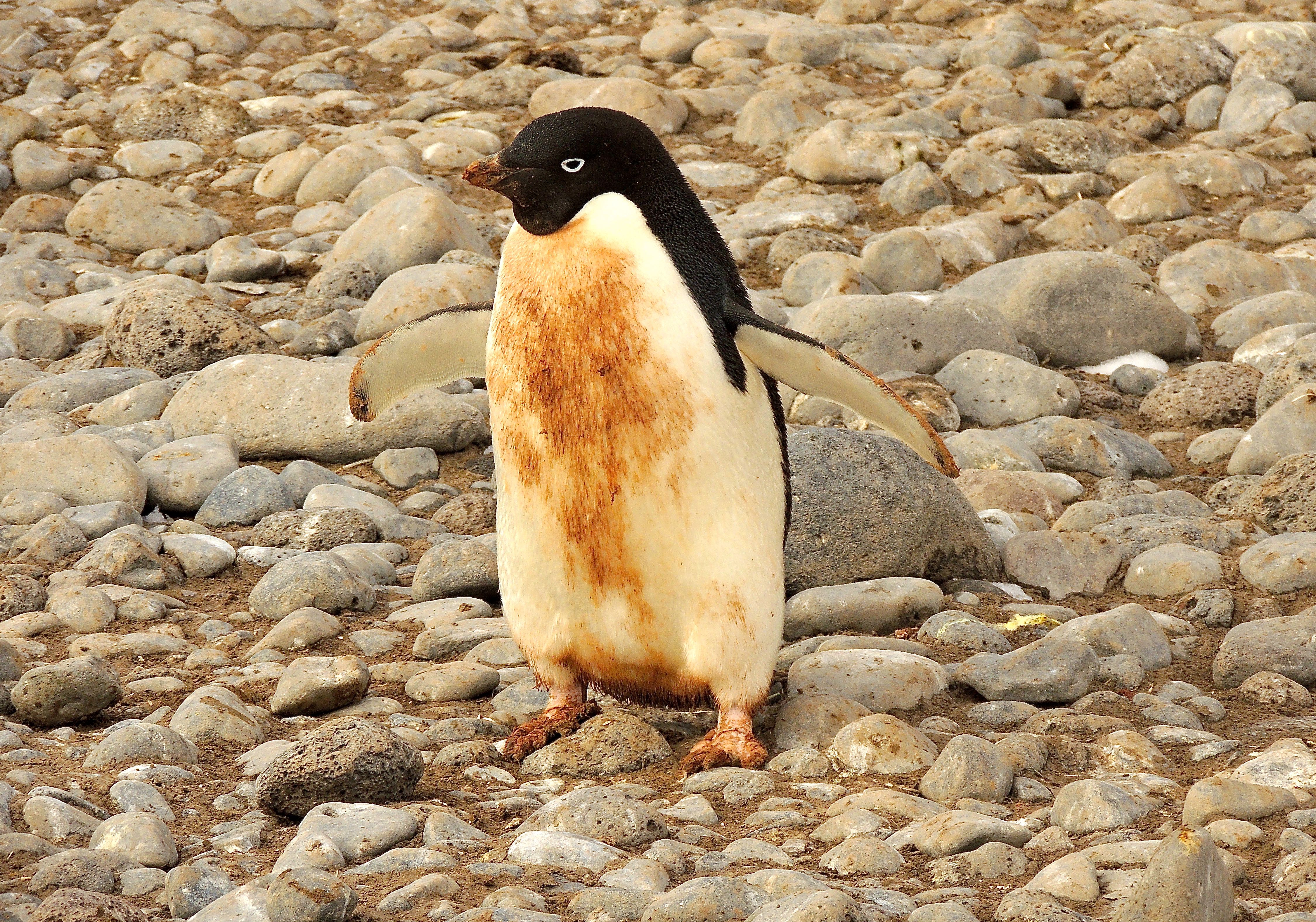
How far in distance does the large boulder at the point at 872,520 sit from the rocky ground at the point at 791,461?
0.05 feet

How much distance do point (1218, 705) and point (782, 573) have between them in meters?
1.25

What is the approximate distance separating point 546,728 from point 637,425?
0.82 meters

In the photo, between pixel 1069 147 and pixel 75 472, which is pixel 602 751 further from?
pixel 1069 147

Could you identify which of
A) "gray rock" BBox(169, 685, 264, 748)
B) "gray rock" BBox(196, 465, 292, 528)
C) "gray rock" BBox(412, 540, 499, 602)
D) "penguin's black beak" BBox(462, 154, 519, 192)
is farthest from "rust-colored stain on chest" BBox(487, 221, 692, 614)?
"gray rock" BBox(196, 465, 292, 528)

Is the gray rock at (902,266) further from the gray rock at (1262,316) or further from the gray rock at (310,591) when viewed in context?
the gray rock at (310,591)

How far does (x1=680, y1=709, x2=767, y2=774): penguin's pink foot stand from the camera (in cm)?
359

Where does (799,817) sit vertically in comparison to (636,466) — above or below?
below

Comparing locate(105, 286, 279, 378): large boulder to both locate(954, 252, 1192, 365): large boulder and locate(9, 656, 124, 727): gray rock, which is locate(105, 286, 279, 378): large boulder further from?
locate(954, 252, 1192, 365): large boulder

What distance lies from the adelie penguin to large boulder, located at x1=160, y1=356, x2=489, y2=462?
2.55m

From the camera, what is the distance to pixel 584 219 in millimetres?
3639

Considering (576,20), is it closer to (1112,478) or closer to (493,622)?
(1112,478)

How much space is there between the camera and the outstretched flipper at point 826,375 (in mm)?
3703

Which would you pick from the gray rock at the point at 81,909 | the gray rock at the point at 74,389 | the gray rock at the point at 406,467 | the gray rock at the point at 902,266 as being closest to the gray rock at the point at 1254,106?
the gray rock at the point at 902,266

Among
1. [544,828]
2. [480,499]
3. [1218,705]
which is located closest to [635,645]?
[544,828]
